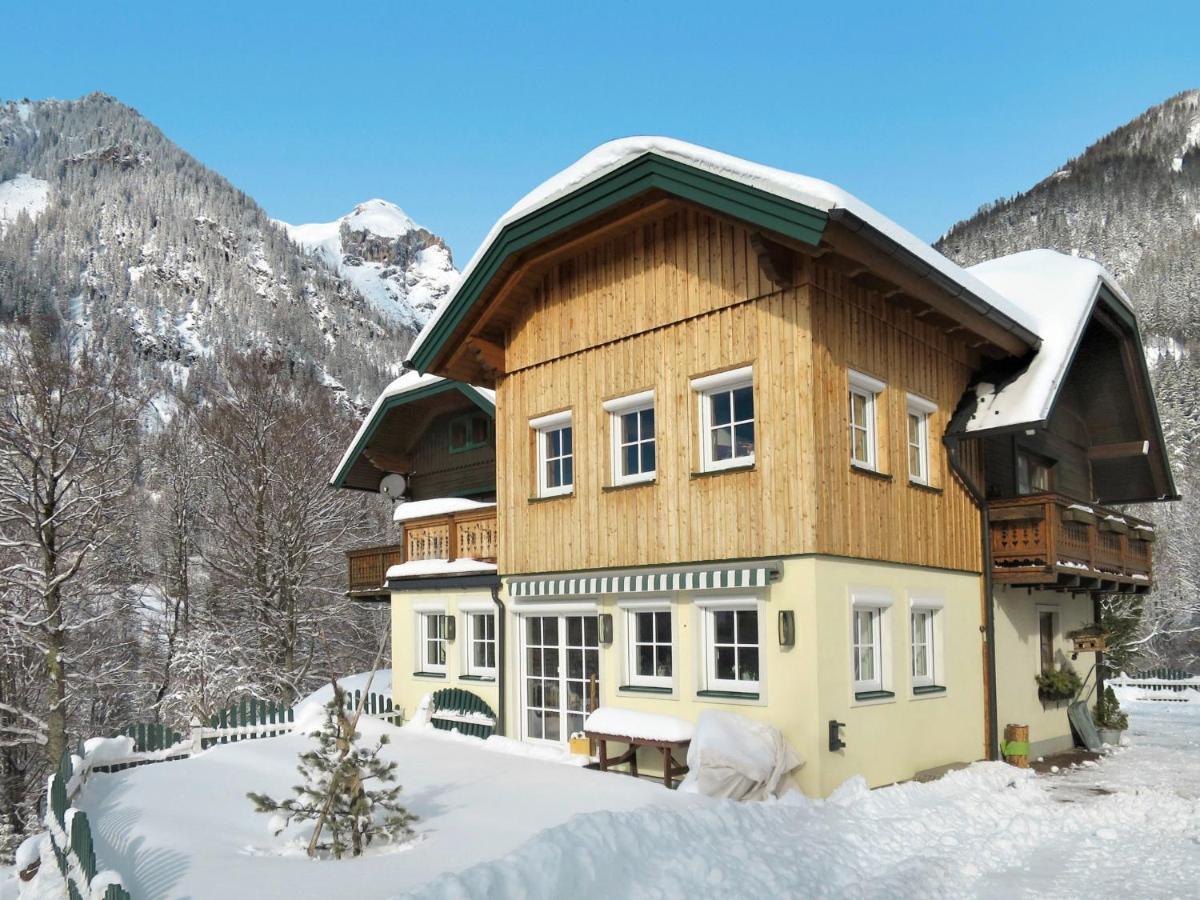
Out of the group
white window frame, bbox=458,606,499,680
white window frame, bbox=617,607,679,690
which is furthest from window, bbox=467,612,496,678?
white window frame, bbox=617,607,679,690

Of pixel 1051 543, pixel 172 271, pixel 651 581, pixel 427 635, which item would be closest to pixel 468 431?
pixel 427 635

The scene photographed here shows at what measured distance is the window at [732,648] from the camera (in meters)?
12.1

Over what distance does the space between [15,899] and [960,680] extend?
40.8ft

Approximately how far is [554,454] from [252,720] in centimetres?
704

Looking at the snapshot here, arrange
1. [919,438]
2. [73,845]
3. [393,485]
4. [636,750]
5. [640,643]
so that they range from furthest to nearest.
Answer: [393,485], [919,438], [640,643], [636,750], [73,845]

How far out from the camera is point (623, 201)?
12859 millimetres

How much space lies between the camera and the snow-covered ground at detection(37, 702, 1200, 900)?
24.7 feet

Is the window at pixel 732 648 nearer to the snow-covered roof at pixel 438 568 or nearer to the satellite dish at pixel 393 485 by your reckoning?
the snow-covered roof at pixel 438 568

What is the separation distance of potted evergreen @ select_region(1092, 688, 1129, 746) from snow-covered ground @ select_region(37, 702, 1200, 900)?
3.79m

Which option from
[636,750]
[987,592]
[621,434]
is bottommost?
[636,750]

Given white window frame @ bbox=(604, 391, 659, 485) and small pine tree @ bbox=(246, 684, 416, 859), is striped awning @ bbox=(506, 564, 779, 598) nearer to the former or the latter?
white window frame @ bbox=(604, 391, 659, 485)

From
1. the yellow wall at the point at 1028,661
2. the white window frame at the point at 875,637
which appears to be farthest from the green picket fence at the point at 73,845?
the yellow wall at the point at 1028,661

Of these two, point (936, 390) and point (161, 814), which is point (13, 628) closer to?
point (161, 814)

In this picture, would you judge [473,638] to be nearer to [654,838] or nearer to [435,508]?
[435,508]
